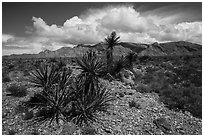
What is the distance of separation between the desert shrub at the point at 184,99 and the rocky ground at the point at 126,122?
1.72 feet

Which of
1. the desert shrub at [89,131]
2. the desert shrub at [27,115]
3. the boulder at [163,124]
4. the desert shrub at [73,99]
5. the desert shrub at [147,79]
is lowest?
Answer: the boulder at [163,124]

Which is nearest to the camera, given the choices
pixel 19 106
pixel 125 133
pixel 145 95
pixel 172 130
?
pixel 125 133

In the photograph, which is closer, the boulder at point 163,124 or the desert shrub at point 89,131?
the desert shrub at point 89,131

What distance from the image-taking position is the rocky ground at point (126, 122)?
303 inches

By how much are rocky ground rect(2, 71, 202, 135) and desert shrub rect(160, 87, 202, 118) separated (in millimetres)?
524

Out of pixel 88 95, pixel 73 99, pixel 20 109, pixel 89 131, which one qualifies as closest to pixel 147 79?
pixel 88 95

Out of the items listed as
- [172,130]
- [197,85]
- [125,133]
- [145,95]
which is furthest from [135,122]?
[197,85]

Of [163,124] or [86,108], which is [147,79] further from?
[86,108]

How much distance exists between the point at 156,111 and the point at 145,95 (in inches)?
108

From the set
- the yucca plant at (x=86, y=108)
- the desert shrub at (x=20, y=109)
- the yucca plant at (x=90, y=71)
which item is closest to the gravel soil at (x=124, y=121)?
the desert shrub at (x=20, y=109)

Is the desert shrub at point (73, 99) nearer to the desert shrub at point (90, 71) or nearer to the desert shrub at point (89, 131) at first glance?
the desert shrub at point (90, 71)

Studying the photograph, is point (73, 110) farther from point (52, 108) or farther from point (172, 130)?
point (172, 130)

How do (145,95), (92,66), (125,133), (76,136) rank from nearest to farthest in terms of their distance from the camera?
(76,136)
(125,133)
(92,66)
(145,95)

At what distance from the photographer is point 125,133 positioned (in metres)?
7.85
